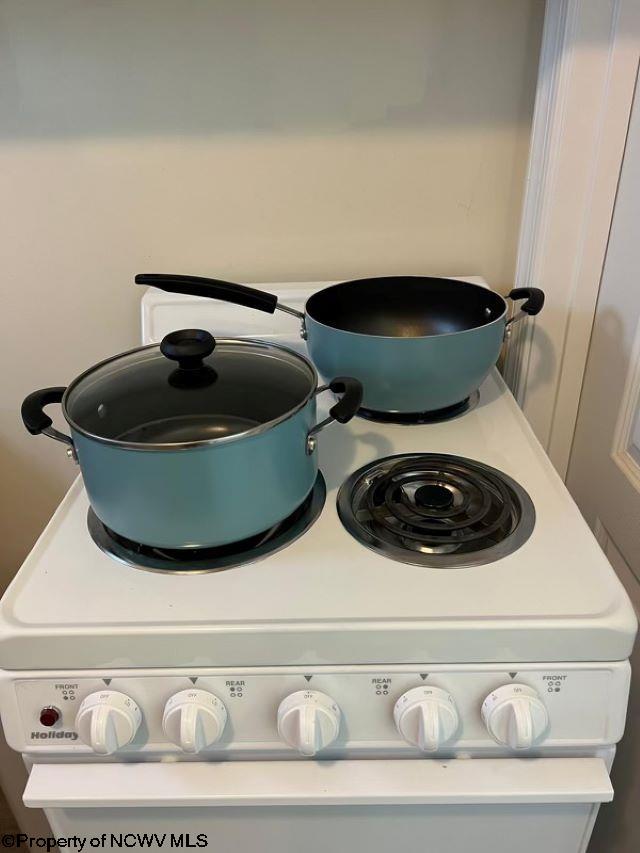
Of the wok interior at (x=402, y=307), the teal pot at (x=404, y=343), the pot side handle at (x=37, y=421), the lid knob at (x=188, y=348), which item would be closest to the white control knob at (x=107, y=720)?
the pot side handle at (x=37, y=421)

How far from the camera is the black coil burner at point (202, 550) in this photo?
0.72 metres

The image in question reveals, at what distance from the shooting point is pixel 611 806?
101cm

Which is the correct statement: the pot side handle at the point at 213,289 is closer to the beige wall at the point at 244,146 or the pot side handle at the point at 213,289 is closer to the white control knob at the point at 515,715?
the beige wall at the point at 244,146

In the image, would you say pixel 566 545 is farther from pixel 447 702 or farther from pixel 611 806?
pixel 611 806

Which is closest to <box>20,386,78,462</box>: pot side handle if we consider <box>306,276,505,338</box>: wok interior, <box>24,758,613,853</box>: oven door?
<box>24,758,613,853</box>: oven door

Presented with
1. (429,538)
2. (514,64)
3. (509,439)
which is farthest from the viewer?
(514,64)

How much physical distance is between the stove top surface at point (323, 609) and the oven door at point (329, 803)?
0.40ft

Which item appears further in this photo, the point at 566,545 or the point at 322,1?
the point at 322,1

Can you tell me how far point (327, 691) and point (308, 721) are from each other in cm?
4

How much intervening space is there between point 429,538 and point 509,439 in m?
0.25

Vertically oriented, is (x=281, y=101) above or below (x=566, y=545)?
above

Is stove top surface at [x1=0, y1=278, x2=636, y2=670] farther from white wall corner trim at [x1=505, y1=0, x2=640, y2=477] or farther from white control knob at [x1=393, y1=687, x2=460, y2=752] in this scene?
white wall corner trim at [x1=505, y1=0, x2=640, y2=477]

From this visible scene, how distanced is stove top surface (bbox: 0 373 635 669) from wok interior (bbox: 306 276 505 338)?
408mm

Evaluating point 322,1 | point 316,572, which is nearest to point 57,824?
point 316,572
